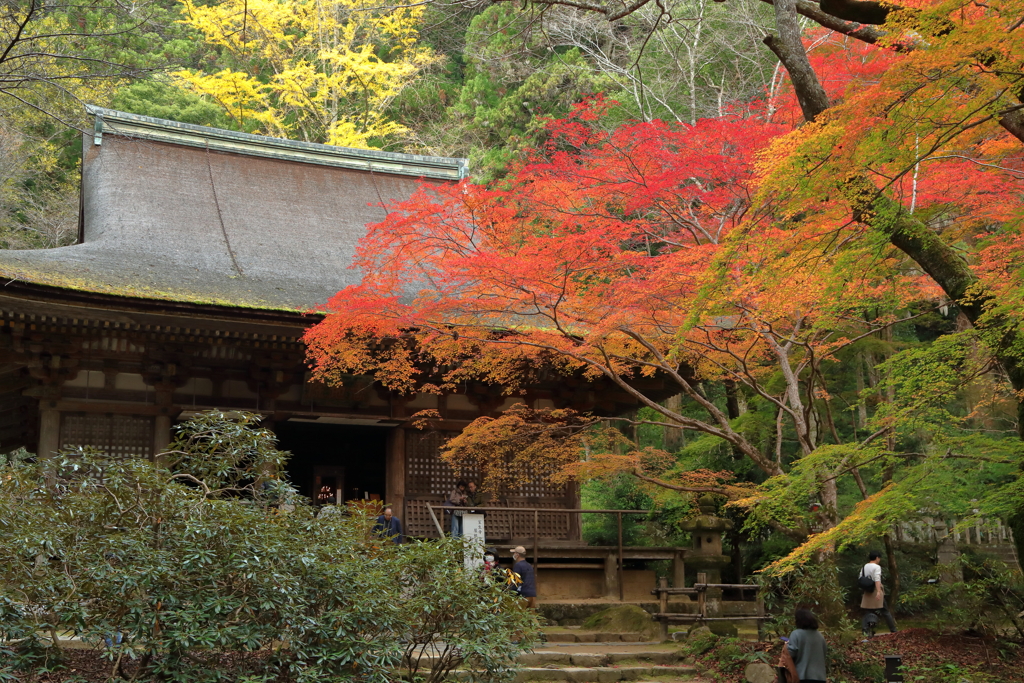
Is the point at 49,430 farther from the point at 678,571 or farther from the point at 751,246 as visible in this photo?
the point at 751,246

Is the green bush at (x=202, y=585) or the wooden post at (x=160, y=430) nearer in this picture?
the green bush at (x=202, y=585)

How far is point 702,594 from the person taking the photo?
1166cm

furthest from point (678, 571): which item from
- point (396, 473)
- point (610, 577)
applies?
point (396, 473)

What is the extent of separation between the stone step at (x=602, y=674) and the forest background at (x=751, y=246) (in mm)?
1748

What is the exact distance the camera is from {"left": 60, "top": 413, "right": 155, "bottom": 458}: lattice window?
11.7 m

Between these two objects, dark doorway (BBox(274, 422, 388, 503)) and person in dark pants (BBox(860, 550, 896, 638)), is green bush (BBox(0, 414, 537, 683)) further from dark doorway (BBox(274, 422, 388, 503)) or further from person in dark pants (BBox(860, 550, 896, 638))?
dark doorway (BBox(274, 422, 388, 503))

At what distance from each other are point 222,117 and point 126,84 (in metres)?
2.59

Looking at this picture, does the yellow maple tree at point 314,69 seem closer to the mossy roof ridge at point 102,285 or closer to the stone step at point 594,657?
the mossy roof ridge at point 102,285

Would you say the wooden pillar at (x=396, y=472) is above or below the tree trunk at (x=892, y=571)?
above

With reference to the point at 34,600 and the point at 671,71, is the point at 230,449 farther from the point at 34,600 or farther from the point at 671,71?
the point at 671,71

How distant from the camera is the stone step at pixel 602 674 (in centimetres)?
915

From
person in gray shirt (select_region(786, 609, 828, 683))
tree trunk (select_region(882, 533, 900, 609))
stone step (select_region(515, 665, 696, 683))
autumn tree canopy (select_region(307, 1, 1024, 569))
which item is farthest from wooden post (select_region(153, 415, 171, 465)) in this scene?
tree trunk (select_region(882, 533, 900, 609))

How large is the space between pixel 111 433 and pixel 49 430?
72 centimetres

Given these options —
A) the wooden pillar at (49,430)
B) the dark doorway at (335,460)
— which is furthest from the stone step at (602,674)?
the dark doorway at (335,460)
